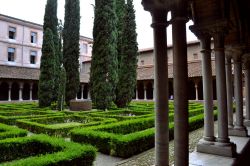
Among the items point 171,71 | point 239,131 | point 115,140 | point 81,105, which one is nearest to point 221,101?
point 239,131

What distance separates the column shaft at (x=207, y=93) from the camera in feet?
20.0

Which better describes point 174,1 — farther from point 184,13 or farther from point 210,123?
point 210,123

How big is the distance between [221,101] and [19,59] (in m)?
36.7

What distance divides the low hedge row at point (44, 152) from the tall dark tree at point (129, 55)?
15.8m

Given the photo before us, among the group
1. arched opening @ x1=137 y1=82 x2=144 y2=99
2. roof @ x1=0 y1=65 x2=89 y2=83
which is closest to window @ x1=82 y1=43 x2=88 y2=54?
roof @ x1=0 y1=65 x2=89 y2=83

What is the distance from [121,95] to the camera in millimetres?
22625

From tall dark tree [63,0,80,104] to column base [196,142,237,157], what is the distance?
20.5 meters

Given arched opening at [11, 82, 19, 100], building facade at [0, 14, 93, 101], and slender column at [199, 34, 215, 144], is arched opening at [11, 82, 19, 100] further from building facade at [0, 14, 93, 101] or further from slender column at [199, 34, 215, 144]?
slender column at [199, 34, 215, 144]

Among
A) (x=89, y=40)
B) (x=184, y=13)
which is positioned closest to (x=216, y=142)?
(x=184, y=13)

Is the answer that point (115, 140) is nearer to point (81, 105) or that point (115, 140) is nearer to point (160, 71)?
point (160, 71)

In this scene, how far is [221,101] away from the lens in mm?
5930

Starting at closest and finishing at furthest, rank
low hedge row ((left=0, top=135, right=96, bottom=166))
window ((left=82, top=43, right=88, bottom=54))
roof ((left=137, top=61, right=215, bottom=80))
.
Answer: low hedge row ((left=0, top=135, right=96, bottom=166)) < roof ((left=137, top=61, right=215, bottom=80)) < window ((left=82, top=43, right=88, bottom=54))

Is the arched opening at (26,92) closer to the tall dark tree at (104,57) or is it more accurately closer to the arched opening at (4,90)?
the arched opening at (4,90)

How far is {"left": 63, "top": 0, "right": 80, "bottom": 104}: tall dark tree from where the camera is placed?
2512cm
